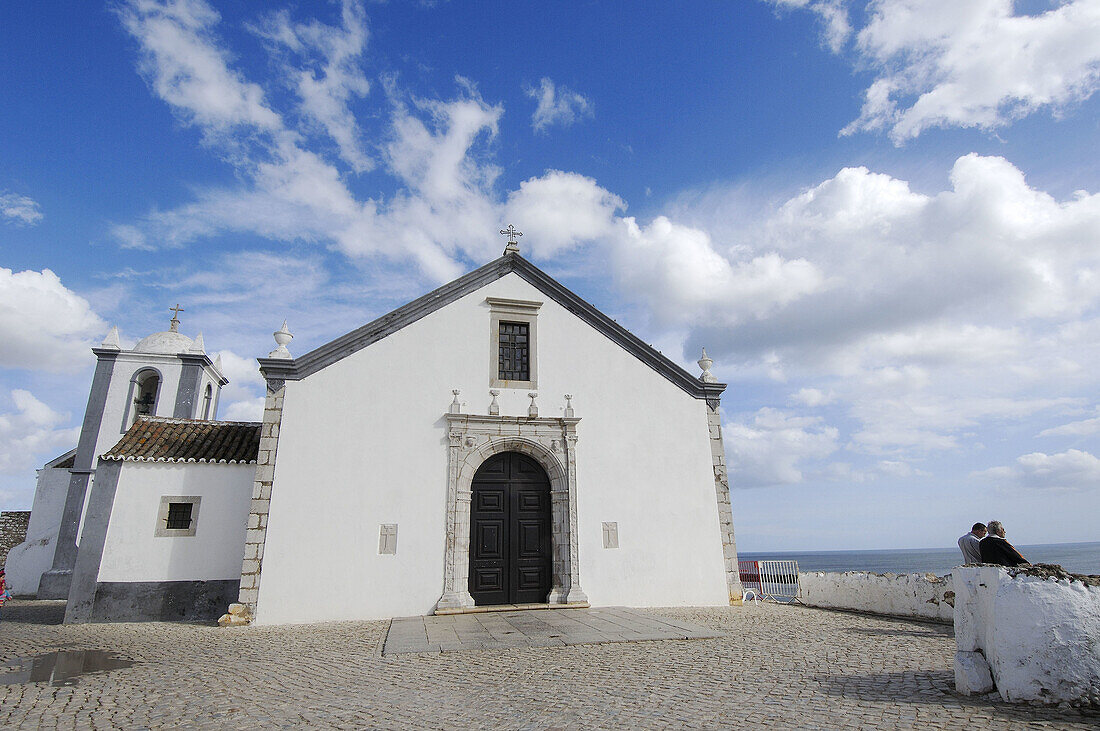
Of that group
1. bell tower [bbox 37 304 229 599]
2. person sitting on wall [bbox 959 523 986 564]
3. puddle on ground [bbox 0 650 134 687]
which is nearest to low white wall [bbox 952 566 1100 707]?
person sitting on wall [bbox 959 523 986 564]

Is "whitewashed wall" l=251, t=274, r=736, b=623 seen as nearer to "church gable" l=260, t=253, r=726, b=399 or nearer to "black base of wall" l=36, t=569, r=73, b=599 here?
"church gable" l=260, t=253, r=726, b=399

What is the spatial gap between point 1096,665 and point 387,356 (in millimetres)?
10161

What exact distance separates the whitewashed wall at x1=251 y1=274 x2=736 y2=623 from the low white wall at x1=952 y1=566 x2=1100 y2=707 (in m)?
7.19

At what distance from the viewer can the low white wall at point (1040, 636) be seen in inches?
155

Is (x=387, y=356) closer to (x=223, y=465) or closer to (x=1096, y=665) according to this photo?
(x=223, y=465)

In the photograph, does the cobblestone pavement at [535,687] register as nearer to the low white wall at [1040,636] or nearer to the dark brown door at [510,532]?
the low white wall at [1040,636]

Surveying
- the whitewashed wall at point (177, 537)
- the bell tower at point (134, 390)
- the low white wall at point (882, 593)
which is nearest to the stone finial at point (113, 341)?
the bell tower at point (134, 390)

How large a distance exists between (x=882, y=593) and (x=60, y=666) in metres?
11.8

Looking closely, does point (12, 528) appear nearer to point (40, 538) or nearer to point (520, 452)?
point (40, 538)

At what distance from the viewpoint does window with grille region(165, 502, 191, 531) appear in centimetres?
1071

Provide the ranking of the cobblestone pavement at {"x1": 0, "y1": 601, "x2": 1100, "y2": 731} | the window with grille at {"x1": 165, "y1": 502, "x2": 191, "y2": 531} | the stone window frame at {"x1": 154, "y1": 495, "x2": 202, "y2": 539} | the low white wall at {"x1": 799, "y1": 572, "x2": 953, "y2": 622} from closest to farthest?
the cobblestone pavement at {"x1": 0, "y1": 601, "x2": 1100, "y2": 731} → the low white wall at {"x1": 799, "y1": 572, "x2": 953, "y2": 622} → the stone window frame at {"x1": 154, "y1": 495, "x2": 202, "y2": 539} → the window with grille at {"x1": 165, "y1": 502, "x2": 191, "y2": 531}

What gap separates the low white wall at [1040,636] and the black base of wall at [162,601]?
1116 cm

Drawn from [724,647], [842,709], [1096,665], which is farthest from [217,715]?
[1096,665]

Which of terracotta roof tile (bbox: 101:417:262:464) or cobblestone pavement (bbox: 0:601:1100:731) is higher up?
terracotta roof tile (bbox: 101:417:262:464)
